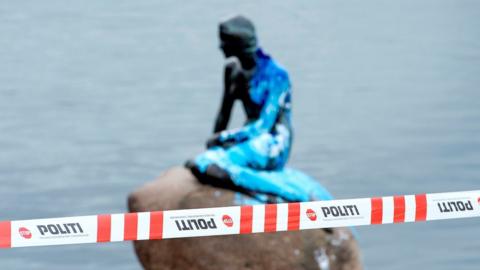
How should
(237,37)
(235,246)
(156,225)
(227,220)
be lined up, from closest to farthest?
(156,225)
(227,220)
(235,246)
(237,37)

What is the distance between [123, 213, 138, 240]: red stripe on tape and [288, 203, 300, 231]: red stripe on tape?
3.02ft

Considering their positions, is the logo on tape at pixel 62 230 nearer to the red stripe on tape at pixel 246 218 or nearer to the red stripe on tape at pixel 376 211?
the red stripe on tape at pixel 246 218

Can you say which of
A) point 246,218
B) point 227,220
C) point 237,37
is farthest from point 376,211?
point 237,37

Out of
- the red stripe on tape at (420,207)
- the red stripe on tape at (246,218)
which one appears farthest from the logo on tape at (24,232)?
the red stripe on tape at (420,207)

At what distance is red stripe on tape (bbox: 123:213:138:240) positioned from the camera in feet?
29.3

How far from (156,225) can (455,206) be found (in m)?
1.81

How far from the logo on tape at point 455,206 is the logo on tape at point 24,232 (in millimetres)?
2410

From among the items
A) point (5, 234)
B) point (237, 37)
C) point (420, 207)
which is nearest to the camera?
point (5, 234)

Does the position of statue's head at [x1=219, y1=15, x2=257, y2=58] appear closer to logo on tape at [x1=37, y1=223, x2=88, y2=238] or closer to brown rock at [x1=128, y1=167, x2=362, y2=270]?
brown rock at [x1=128, y1=167, x2=362, y2=270]

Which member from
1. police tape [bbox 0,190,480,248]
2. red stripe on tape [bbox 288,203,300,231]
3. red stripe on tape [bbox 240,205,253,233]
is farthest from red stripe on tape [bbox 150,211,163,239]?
red stripe on tape [bbox 288,203,300,231]

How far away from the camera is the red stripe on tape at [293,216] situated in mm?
9281

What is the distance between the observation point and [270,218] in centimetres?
921

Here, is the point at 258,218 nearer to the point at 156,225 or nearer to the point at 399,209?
the point at 156,225

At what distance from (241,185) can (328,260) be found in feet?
2.75
